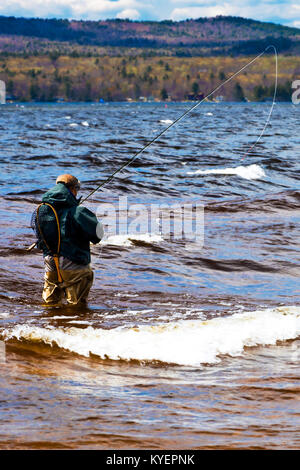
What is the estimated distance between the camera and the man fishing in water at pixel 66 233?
7.46 meters

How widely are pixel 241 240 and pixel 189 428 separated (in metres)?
9.11

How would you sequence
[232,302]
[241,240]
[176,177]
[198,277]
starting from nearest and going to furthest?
1. [232,302]
2. [198,277]
3. [241,240]
4. [176,177]

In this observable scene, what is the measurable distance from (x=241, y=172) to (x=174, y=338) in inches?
744

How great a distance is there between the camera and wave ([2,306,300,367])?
6.62 m

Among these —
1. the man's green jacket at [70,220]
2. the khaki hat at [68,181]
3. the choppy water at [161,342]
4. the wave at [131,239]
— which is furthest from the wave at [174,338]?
the wave at [131,239]

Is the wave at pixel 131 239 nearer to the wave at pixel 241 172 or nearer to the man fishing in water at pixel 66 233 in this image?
the man fishing in water at pixel 66 233

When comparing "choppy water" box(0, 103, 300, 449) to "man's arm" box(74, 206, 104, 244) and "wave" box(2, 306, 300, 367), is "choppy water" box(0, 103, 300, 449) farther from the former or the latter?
"man's arm" box(74, 206, 104, 244)

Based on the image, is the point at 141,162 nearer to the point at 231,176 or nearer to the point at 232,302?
the point at 231,176

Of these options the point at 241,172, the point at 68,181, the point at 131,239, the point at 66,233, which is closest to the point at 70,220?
the point at 66,233

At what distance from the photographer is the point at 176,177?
2438 cm

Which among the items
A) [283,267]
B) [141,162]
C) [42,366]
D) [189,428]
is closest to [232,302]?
[283,267]

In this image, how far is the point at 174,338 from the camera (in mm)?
7117

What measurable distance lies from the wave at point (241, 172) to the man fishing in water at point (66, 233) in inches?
676
